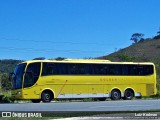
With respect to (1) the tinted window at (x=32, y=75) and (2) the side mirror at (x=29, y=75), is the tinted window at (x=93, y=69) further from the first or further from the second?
(2) the side mirror at (x=29, y=75)

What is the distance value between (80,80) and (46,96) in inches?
118

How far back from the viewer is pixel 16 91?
30.0 meters

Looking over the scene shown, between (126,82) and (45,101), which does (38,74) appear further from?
(126,82)

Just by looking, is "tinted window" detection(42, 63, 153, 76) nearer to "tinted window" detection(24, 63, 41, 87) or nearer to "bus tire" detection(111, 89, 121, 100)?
"tinted window" detection(24, 63, 41, 87)

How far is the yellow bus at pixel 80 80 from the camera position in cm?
2972

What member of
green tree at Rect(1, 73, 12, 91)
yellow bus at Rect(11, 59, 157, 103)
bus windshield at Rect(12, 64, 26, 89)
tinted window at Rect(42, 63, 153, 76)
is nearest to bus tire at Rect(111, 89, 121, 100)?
yellow bus at Rect(11, 59, 157, 103)

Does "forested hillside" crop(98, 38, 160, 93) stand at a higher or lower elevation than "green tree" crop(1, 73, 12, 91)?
higher

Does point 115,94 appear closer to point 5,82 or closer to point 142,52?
point 5,82

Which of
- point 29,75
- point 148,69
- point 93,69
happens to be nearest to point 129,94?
point 148,69

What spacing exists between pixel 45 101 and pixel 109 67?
6.19 metres

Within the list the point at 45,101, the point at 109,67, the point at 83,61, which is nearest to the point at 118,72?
the point at 109,67

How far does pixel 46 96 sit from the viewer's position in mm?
30266

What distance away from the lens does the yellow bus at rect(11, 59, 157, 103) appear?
29.7 meters

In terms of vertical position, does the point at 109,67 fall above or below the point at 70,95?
above
